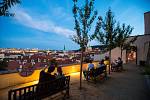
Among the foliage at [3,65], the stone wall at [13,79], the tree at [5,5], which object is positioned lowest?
the stone wall at [13,79]

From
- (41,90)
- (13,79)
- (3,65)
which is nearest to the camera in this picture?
(41,90)

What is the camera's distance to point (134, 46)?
987 inches

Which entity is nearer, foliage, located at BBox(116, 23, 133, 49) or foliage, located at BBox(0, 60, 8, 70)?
foliage, located at BBox(0, 60, 8, 70)

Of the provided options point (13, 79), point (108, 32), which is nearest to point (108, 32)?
point (108, 32)

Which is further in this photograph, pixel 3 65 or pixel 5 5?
pixel 3 65

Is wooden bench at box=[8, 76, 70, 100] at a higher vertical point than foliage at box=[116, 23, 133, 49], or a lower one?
lower

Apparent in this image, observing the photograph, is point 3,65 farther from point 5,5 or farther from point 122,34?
point 122,34

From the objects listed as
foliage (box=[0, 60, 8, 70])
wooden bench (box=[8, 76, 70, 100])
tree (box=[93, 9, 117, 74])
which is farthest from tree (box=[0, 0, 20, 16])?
tree (box=[93, 9, 117, 74])

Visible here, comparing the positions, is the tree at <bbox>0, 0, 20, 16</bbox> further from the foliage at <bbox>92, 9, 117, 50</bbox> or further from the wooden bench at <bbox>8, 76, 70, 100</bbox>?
the foliage at <bbox>92, 9, 117, 50</bbox>

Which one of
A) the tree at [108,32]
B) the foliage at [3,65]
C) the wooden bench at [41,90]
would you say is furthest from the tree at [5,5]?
the tree at [108,32]

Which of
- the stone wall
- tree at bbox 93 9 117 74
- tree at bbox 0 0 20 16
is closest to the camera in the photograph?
tree at bbox 0 0 20 16

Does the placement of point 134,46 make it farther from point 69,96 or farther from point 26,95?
point 26,95

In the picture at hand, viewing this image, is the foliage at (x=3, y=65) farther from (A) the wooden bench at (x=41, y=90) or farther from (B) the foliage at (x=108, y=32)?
(B) the foliage at (x=108, y=32)

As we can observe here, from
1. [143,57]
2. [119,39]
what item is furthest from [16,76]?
[143,57]
